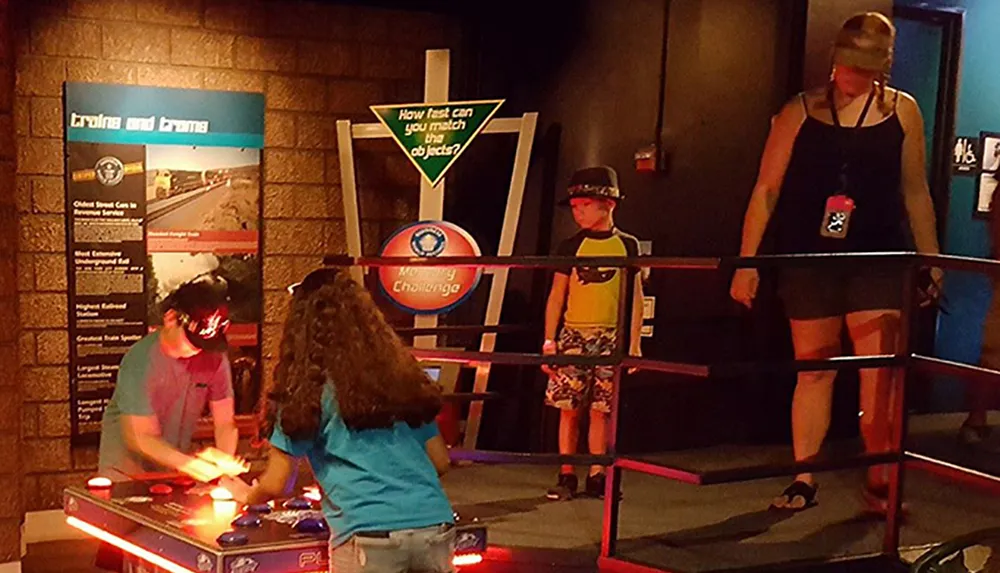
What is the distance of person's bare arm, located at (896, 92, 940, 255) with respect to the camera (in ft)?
16.4

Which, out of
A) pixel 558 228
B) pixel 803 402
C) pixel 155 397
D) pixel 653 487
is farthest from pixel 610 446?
pixel 558 228

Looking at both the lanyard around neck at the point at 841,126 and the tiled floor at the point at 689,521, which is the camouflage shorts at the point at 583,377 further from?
the lanyard around neck at the point at 841,126

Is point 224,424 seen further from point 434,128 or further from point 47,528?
point 434,128

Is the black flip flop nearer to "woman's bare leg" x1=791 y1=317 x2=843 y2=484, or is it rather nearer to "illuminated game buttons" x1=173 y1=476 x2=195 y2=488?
"woman's bare leg" x1=791 y1=317 x2=843 y2=484

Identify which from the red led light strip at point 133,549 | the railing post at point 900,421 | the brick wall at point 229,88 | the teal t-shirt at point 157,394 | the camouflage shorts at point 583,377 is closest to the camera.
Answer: the red led light strip at point 133,549

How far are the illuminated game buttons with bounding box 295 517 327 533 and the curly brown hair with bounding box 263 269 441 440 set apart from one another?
1.15ft

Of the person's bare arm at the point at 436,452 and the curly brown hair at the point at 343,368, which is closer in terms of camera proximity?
the curly brown hair at the point at 343,368

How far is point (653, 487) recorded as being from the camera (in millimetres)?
5902

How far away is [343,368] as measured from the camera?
345 centimetres

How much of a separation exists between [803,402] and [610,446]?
1012 mm

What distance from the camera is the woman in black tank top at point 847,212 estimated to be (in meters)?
4.95

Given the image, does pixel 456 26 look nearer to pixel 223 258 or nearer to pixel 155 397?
pixel 223 258

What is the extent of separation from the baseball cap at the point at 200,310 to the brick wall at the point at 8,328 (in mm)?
1563

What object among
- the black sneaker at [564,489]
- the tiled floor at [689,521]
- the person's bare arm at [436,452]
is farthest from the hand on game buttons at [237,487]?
the black sneaker at [564,489]
